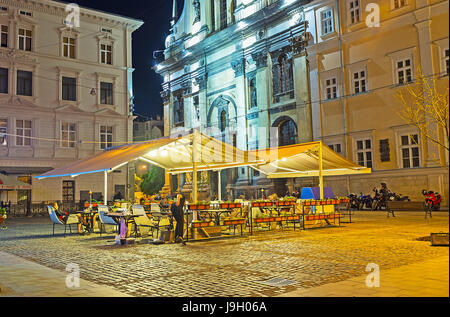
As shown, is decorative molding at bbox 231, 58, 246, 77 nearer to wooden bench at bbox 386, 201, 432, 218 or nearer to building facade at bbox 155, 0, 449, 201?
building facade at bbox 155, 0, 449, 201

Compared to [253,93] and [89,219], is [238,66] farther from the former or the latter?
[89,219]

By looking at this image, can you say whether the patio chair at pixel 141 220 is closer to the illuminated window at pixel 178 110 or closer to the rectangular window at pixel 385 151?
the rectangular window at pixel 385 151

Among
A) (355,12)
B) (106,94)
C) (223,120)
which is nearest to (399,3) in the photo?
(355,12)

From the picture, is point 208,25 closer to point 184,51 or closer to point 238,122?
point 184,51

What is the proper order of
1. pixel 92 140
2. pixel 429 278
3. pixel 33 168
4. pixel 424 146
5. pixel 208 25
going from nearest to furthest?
pixel 429 278
pixel 424 146
pixel 33 168
pixel 92 140
pixel 208 25

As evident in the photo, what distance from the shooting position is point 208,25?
129 ft

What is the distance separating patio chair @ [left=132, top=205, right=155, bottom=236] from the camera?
43.5 ft

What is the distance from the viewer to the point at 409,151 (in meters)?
24.4

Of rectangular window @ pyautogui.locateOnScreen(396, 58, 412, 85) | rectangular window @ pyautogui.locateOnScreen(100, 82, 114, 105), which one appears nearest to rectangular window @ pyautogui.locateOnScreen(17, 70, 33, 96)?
rectangular window @ pyautogui.locateOnScreen(100, 82, 114, 105)

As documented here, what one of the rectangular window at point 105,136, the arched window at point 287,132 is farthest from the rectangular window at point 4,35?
the arched window at point 287,132

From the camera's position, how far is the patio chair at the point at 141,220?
13266 mm

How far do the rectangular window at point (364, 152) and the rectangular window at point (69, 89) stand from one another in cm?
2114

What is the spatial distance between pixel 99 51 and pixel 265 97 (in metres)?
13.9
